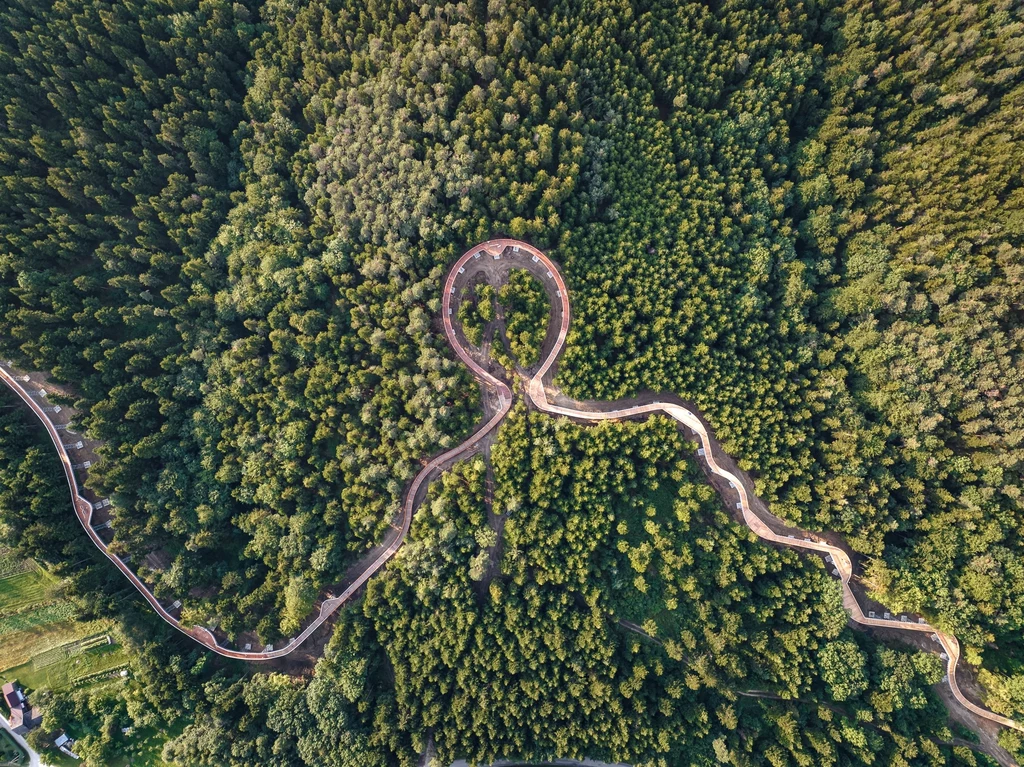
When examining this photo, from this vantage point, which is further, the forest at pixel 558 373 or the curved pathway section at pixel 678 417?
the curved pathway section at pixel 678 417

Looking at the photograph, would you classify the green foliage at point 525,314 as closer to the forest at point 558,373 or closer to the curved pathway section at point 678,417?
the forest at point 558,373

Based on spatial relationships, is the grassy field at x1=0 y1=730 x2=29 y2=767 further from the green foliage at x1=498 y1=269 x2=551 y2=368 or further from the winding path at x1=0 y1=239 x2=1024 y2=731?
the green foliage at x1=498 y1=269 x2=551 y2=368

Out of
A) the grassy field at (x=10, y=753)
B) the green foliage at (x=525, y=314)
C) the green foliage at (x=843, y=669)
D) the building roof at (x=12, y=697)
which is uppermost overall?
the green foliage at (x=525, y=314)

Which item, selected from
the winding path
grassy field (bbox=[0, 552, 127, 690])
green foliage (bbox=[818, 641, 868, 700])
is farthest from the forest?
grassy field (bbox=[0, 552, 127, 690])

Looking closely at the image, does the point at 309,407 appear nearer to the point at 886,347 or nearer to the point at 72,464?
the point at 72,464

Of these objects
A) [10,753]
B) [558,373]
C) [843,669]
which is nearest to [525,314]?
[558,373]

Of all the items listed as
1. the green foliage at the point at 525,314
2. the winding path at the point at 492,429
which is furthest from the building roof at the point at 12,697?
the green foliage at the point at 525,314
